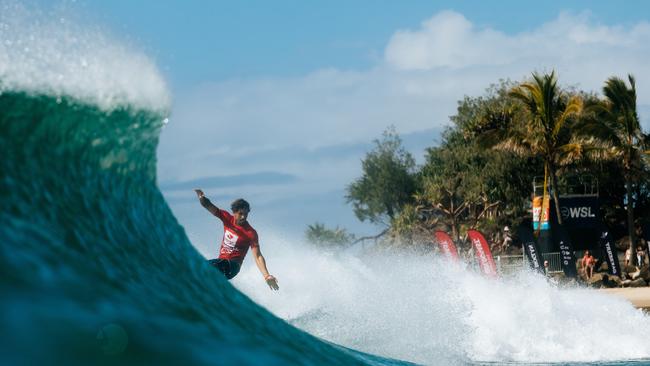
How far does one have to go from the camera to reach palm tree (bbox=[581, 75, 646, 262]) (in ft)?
132

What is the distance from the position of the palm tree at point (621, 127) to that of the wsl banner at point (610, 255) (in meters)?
2.91

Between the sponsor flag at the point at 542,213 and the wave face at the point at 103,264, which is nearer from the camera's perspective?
the wave face at the point at 103,264

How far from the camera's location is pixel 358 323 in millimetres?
13555

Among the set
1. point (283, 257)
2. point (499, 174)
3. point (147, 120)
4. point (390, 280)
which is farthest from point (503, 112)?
point (147, 120)

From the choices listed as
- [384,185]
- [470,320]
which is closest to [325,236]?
[384,185]

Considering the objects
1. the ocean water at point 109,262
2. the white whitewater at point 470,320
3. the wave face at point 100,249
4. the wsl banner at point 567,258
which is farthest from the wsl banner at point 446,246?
the wave face at point 100,249

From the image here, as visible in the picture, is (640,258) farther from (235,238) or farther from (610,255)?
(235,238)

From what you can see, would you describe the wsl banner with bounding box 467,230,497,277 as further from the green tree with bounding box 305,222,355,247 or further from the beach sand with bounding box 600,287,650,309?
the green tree with bounding box 305,222,355,247

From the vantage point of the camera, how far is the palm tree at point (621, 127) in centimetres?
4012

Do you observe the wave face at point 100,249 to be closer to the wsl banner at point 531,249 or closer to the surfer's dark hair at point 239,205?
the surfer's dark hair at point 239,205

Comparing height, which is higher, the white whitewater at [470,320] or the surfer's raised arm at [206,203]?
the surfer's raised arm at [206,203]

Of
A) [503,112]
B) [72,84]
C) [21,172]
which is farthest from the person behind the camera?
[503,112]

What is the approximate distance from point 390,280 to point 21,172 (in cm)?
966

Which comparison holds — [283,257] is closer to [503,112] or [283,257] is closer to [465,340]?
[465,340]
